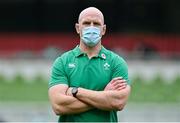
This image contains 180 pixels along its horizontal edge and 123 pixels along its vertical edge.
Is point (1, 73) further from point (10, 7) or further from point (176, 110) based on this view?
point (176, 110)

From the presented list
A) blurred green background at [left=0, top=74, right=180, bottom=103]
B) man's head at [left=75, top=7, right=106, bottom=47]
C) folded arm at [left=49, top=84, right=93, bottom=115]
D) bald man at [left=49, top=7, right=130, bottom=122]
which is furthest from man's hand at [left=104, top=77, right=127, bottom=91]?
blurred green background at [left=0, top=74, right=180, bottom=103]

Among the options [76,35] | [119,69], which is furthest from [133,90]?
[119,69]

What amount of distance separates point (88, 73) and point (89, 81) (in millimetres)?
Result: 52

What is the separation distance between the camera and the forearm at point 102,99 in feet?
17.0

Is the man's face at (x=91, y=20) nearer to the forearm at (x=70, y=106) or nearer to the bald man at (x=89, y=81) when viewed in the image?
the bald man at (x=89, y=81)

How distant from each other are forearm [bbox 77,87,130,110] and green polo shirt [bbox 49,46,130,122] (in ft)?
0.23

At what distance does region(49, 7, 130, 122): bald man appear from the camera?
205 inches

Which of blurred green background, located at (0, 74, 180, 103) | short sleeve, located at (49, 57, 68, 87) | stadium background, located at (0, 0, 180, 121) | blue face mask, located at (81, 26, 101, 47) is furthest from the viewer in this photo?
stadium background, located at (0, 0, 180, 121)

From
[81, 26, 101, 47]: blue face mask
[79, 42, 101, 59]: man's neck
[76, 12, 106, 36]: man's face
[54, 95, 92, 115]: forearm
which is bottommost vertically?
[54, 95, 92, 115]: forearm

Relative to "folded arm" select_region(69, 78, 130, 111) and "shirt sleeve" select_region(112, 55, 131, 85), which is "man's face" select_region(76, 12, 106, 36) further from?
"folded arm" select_region(69, 78, 130, 111)

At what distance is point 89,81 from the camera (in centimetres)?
525

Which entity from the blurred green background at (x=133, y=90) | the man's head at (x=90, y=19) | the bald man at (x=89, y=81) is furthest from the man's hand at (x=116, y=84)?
the blurred green background at (x=133, y=90)

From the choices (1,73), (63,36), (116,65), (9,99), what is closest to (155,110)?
(9,99)

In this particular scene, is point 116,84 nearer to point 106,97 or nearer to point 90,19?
point 106,97
